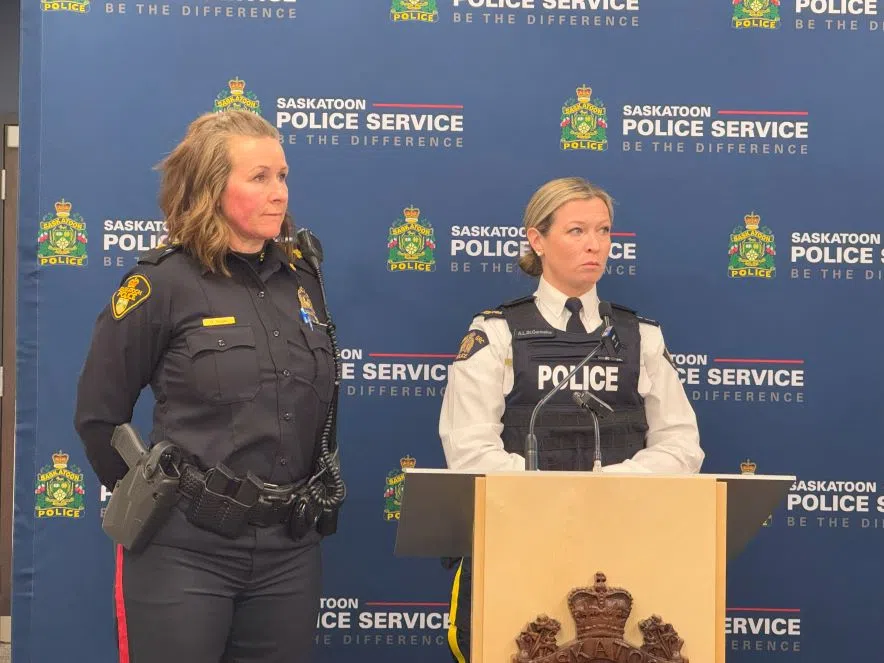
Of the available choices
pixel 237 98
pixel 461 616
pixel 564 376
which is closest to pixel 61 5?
pixel 237 98

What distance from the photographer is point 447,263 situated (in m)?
3.66

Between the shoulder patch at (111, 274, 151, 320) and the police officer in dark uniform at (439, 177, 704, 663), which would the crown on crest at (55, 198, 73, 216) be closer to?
the shoulder patch at (111, 274, 151, 320)

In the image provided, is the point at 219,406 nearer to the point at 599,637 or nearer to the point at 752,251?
the point at 599,637

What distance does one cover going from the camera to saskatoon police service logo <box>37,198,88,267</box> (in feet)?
11.7

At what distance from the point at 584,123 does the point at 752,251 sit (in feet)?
2.35

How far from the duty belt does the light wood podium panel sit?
1.82 feet

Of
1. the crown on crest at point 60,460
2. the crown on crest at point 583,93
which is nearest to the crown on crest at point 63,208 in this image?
the crown on crest at point 60,460

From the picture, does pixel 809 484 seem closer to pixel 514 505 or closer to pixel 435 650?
pixel 435 650

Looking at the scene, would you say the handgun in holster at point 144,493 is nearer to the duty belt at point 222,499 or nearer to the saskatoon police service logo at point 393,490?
the duty belt at point 222,499

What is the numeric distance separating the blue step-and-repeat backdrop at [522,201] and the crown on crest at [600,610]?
5.31ft

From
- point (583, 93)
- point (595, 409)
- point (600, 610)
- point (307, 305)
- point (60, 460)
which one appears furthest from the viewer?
point (583, 93)

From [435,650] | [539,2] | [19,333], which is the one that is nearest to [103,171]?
[19,333]

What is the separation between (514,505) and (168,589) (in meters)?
0.81

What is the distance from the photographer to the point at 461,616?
2975 mm
